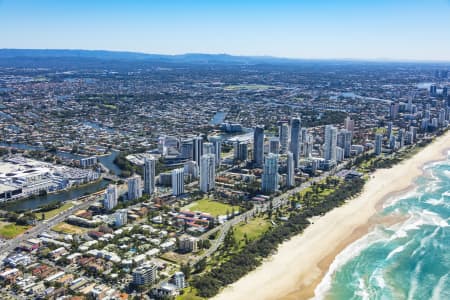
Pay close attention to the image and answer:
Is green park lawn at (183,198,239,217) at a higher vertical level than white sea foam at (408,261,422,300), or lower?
higher

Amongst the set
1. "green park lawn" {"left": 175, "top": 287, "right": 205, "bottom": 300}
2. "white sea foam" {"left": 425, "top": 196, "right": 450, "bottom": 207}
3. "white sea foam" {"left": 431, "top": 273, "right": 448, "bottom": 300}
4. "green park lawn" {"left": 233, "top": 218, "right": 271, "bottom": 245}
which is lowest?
"white sea foam" {"left": 431, "top": 273, "right": 448, "bottom": 300}

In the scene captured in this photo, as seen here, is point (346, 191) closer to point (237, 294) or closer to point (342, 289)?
point (342, 289)

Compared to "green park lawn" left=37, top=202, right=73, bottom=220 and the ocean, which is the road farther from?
"green park lawn" left=37, top=202, right=73, bottom=220

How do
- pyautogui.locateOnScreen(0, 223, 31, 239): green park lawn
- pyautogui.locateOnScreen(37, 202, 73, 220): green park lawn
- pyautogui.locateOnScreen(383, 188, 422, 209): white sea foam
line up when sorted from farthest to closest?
pyautogui.locateOnScreen(383, 188, 422, 209): white sea foam, pyautogui.locateOnScreen(37, 202, 73, 220): green park lawn, pyautogui.locateOnScreen(0, 223, 31, 239): green park lawn

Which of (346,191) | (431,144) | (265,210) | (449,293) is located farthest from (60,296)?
(431,144)

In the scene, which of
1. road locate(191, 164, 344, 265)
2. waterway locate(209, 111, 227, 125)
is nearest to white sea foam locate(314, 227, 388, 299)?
road locate(191, 164, 344, 265)

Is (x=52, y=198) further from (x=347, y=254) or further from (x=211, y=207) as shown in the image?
(x=347, y=254)
